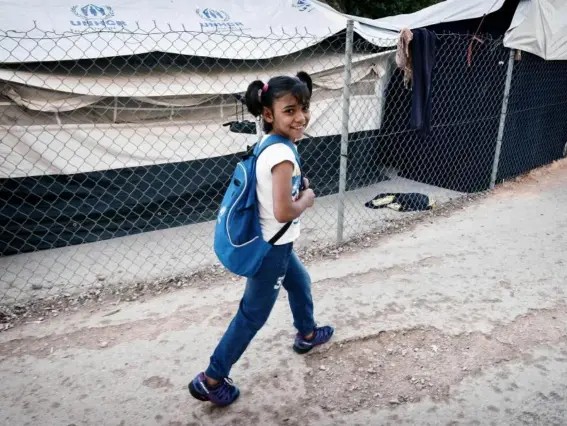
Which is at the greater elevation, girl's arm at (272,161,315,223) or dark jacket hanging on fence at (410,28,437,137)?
dark jacket hanging on fence at (410,28,437,137)

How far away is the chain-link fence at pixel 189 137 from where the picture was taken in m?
3.91

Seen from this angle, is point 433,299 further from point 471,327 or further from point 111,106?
point 111,106

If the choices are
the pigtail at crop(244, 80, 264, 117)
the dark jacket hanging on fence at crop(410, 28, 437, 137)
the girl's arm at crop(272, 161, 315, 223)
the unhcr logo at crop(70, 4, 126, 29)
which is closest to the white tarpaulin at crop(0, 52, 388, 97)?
the unhcr logo at crop(70, 4, 126, 29)

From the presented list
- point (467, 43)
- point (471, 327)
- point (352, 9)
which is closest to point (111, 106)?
point (471, 327)

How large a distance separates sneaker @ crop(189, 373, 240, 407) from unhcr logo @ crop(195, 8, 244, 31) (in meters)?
4.20

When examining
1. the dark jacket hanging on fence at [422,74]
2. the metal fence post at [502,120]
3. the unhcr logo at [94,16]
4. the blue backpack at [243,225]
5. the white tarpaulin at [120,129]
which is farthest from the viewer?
the metal fence post at [502,120]

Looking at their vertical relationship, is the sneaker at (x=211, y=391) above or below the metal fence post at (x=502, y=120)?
below

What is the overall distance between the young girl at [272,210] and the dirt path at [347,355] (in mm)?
236

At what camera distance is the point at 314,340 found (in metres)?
2.56

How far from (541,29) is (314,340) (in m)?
4.90

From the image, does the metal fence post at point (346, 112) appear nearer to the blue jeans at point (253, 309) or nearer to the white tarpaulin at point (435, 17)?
the white tarpaulin at point (435, 17)

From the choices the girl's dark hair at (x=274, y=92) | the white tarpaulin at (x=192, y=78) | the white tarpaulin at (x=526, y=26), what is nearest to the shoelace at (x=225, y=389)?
the girl's dark hair at (x=274, y=92)

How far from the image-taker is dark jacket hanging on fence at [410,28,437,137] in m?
4.64

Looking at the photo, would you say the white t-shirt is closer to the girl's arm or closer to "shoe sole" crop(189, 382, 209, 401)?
the girl's arm
